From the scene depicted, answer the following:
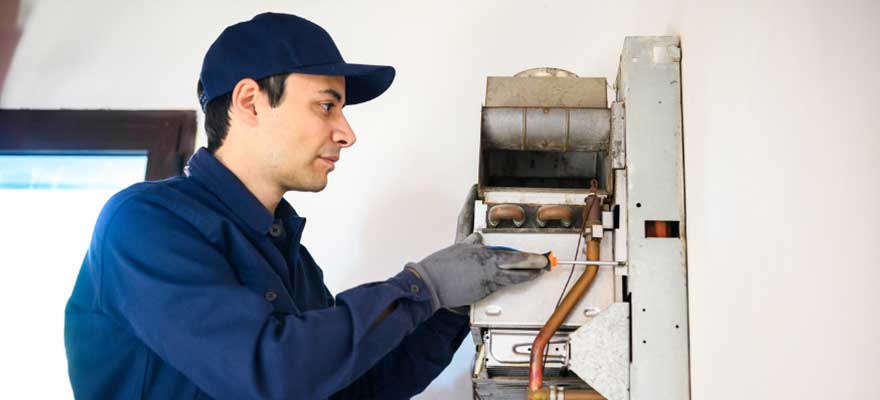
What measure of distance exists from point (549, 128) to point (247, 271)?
1.78 feet

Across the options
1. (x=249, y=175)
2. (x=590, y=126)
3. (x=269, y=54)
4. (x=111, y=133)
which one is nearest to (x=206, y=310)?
(x=249, y=175)

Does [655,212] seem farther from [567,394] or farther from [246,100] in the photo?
[246,100]

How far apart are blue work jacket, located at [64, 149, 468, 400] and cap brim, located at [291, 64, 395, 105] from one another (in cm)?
22

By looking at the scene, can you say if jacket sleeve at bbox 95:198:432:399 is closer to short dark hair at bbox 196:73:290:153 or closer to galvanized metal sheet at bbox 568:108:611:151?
short dark hair at bbox 196:73:290:153

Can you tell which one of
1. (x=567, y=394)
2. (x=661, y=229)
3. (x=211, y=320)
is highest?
(x=661, y=229)

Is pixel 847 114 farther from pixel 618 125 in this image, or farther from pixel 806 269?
pixel 618 125

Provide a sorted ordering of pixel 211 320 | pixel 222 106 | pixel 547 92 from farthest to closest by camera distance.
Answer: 1. pixel 547 92
2. pixel 222 106
3. pixel 211 320

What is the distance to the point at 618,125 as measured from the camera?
129cm

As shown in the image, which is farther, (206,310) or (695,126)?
(695,126)

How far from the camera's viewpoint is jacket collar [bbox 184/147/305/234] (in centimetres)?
119

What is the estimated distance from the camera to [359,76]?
134 cm

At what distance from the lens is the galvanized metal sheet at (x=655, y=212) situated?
1186mm

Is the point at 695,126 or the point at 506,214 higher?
the point at 695,126

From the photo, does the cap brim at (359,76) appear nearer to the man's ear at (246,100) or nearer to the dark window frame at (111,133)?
the man's ear at (246,100)
